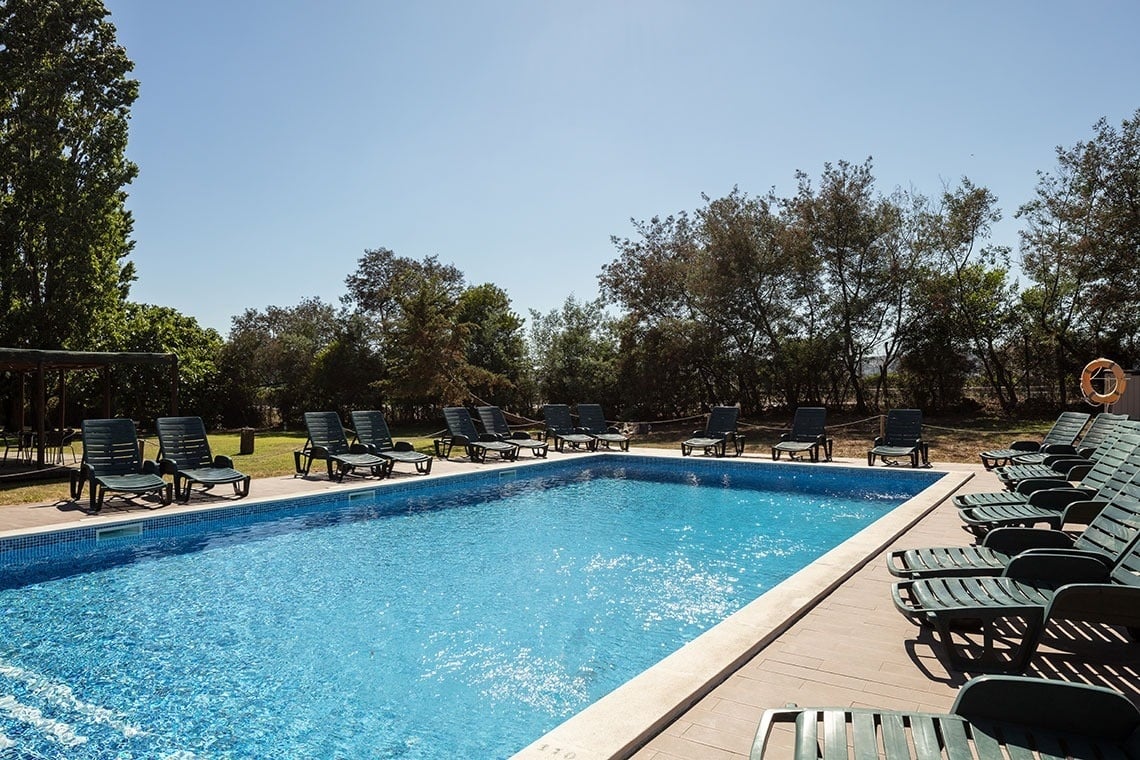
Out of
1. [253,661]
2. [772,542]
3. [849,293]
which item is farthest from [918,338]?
[253,661]

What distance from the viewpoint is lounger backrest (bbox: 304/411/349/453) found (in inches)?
418

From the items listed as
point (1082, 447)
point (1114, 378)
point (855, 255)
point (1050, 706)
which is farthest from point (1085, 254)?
point (1050, 706)

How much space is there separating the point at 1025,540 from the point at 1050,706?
2375 mm

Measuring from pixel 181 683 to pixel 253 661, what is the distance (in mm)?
421

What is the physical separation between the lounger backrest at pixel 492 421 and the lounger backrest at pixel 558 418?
3.96 ft

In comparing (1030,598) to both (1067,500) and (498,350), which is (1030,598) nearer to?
(1067,500)

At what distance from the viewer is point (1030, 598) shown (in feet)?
9.65

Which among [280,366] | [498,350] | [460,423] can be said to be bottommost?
[460,423]

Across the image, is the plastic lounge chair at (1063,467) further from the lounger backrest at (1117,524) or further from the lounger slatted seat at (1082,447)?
the lounger backrest at (1117,524)

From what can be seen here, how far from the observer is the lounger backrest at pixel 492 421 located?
44.7 ft

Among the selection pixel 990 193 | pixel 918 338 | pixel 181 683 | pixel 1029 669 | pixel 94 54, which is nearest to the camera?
pixel 1029 669

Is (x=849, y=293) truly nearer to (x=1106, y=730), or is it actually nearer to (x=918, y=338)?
(x=918, y=338)

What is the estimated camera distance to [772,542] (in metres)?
7.10

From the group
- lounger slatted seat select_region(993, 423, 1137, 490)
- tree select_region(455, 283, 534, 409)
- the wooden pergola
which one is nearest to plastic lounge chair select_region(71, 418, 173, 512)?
the wooden pergola
